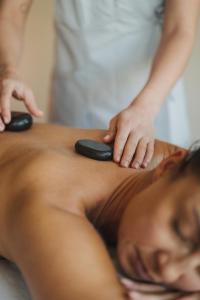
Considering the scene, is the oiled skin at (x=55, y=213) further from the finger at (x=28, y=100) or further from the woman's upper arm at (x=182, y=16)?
the woman's upper arm at (x=182, y=16)

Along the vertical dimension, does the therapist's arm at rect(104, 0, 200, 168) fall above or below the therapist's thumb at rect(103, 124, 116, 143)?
above

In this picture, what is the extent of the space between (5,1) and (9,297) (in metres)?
1.05

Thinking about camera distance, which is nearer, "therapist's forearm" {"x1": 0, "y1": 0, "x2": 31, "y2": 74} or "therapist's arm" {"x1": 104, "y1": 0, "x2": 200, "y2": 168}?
"therapist's arm" {"x1": 104, "y1": 0, "x2": 200, "y2": 168}

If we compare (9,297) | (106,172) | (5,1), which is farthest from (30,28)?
(9,297)

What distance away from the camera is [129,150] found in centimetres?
115

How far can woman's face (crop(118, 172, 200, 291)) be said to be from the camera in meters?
A: 0.81

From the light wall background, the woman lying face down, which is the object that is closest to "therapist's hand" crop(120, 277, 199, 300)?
the woman lying face down

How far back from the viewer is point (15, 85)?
1.32 meters

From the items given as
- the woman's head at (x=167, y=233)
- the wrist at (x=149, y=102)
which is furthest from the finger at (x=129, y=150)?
the woman's head at (x=167, y=233)

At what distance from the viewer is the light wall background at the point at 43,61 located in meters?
2.22

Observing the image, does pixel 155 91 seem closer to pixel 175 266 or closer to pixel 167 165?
pixel 167 165

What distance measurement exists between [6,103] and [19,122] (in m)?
0.06

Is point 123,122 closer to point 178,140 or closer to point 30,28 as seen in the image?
point 178,140

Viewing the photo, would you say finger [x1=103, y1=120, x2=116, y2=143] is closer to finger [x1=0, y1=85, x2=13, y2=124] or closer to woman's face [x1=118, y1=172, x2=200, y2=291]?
finger [x1=0, y1=85, x2=13, y2=124]
